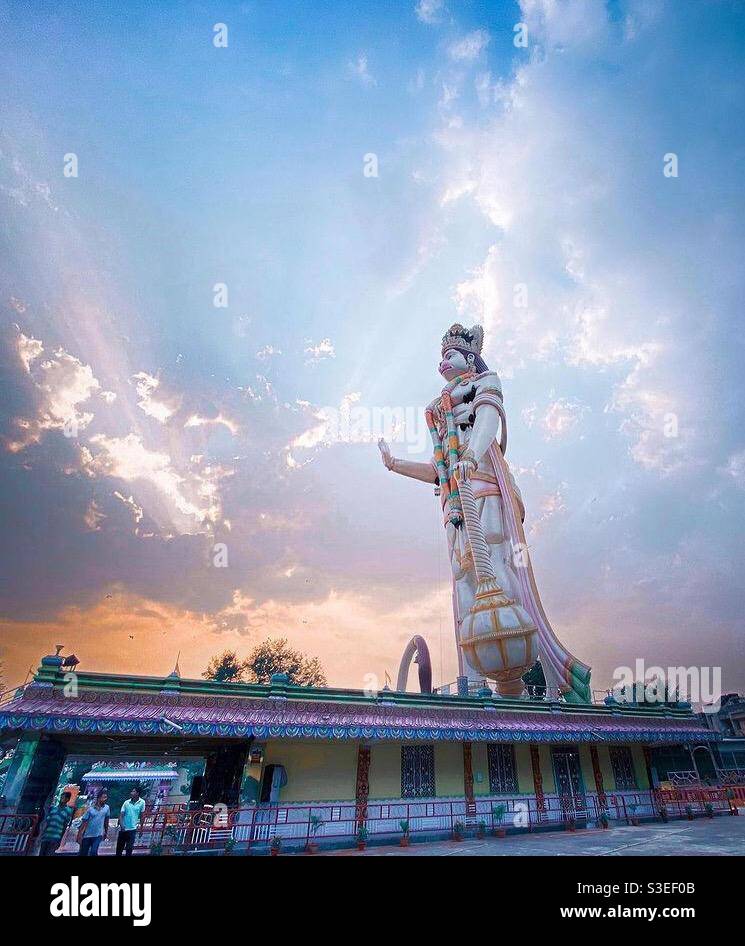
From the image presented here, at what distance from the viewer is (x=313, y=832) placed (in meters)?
12.5

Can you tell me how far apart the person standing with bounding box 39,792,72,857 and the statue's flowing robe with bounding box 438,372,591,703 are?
55.9 ft

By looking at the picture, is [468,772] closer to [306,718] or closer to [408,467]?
[306,718]

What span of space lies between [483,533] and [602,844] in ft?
45.3

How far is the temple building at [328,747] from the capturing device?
1170 centimetres

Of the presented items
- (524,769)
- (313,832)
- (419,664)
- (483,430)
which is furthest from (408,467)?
(313,832)

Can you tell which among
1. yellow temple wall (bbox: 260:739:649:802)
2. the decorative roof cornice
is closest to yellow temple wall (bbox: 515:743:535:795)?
yellow temple wall (bbox: 260:739:649:802)

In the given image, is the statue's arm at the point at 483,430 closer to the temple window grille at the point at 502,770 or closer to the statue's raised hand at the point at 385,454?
the statue's raised hand at the point at 385,454

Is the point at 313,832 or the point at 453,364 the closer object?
the point at 313,832

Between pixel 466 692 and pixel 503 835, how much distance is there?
7.02 metres

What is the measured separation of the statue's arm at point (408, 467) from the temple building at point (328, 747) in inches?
554

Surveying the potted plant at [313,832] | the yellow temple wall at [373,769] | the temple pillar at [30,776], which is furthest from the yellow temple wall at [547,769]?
the temple pillar at [30,776]
